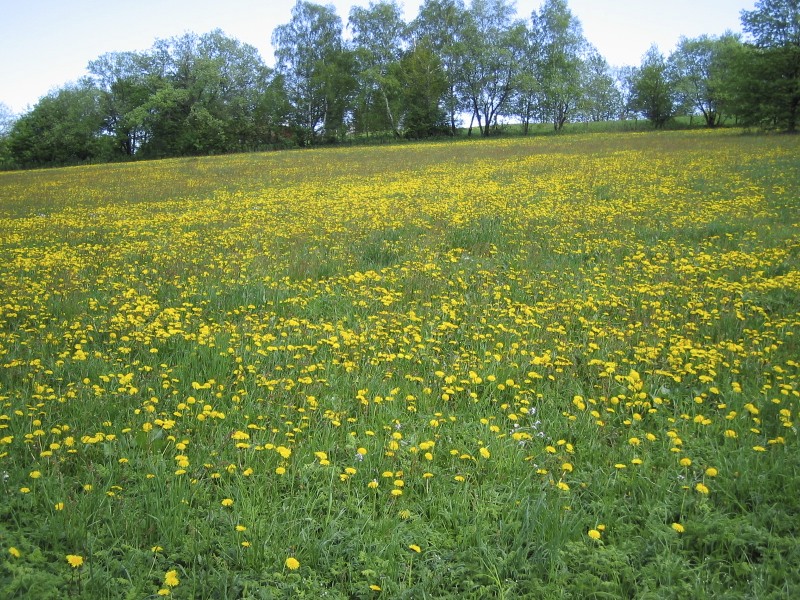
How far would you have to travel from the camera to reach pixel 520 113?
6444cm

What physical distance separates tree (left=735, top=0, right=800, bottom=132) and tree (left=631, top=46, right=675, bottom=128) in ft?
108

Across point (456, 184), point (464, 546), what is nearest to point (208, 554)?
point (464, 546)

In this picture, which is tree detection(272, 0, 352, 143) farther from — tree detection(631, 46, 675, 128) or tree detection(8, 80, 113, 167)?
tree detection(631, 46, 675, 128)

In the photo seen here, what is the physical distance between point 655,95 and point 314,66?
42.9 metres

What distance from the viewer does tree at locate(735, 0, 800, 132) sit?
30234 mm

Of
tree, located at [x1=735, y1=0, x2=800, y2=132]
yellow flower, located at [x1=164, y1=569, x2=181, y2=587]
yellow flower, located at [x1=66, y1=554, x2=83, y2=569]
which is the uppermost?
tree, located at [x1=735, y1=0, x2=800, y2=132]

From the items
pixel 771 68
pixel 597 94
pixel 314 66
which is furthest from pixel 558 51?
pixel 771 68

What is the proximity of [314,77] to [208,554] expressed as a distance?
6484cm

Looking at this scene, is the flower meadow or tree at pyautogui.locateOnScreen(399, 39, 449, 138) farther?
tree at pyautogui.locateOnScreen(399, 39, 449, 138)

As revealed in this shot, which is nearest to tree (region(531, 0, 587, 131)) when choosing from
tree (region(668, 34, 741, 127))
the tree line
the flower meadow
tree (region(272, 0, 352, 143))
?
the tree line

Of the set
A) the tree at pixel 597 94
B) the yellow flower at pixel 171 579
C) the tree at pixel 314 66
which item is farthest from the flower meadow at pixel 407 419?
the tree at pixel 597 94

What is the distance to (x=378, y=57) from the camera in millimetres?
62125

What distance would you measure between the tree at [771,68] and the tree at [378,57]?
3469 cm

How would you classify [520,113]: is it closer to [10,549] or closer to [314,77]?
[314,77]
